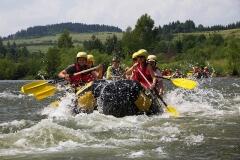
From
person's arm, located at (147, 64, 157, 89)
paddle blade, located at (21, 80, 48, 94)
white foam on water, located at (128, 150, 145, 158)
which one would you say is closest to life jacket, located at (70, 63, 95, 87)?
paddle blade, located at (21, 80, 48, 94)

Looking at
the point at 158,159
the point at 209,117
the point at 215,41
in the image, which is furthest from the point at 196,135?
the point at 215,41

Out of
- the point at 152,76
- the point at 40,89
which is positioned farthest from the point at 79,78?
the point at 152,76

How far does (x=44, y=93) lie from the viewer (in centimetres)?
1678

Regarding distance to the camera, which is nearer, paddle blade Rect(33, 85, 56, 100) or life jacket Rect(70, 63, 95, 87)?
life jacket Rect(70, 63, 95, 87)

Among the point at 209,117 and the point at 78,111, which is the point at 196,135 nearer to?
the point at 209,117

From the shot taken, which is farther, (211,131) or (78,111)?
(78,111)

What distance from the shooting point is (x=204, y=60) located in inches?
3137

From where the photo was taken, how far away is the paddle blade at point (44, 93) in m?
16.7

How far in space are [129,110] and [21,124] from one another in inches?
123

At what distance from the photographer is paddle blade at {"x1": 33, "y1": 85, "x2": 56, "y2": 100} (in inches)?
657

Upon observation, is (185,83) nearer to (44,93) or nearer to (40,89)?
(44,93)

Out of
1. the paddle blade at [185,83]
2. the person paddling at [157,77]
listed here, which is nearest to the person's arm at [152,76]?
the person paddling at [157,77]

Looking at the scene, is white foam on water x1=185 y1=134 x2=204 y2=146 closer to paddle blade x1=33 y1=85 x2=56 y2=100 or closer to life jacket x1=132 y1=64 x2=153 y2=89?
life jacket x1=132 y1=64 x2=153 y2=89

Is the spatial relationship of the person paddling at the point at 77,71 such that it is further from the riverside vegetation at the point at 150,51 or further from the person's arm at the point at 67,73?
the riverside vegetation at the point at 150,51
